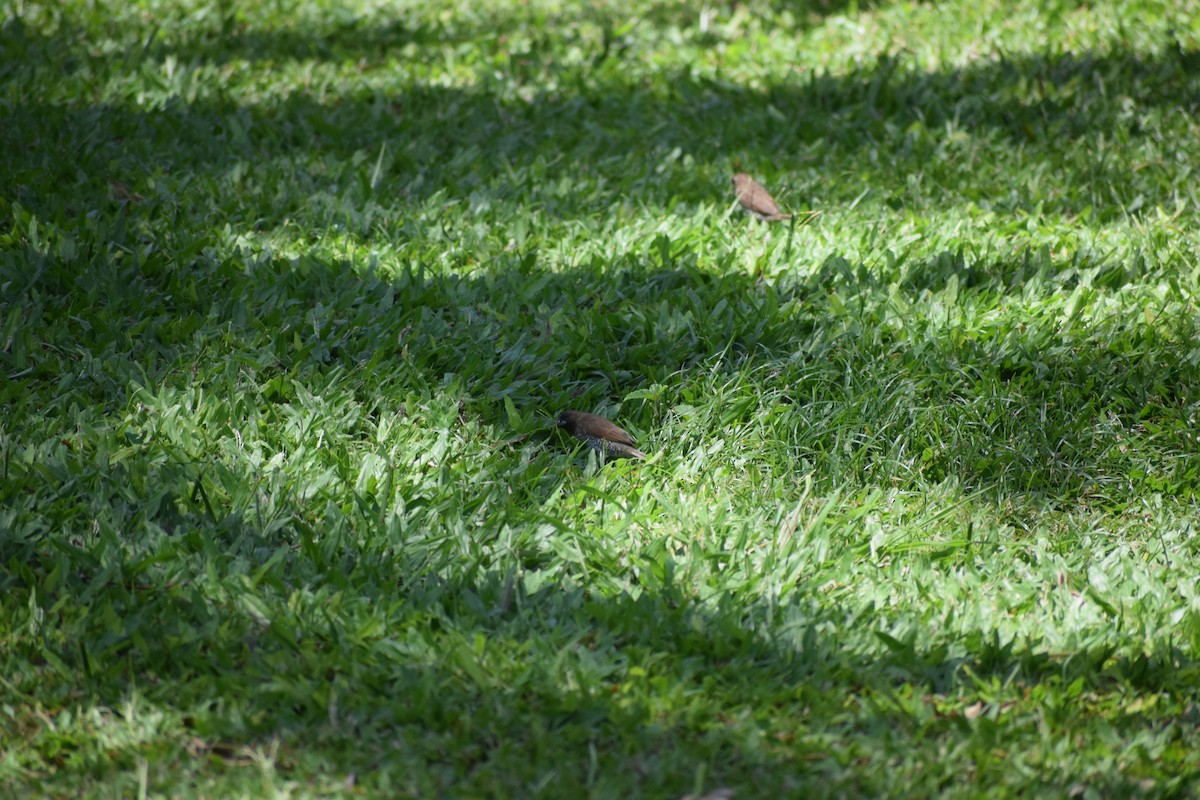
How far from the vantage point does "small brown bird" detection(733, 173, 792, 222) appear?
447 centimetres

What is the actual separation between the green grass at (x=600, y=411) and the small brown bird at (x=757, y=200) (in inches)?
3.9

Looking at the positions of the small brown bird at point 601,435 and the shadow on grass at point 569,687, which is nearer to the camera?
the shadow on grass at point 569,687

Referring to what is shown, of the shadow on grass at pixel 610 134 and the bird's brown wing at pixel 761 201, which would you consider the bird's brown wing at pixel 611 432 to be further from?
the bird's brown wing at pixel 761 201

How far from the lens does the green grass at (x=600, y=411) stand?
7.54 feet

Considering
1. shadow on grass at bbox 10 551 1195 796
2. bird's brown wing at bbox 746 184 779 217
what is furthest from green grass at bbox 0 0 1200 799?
bird's brown wing at bbox 746 184 779 217

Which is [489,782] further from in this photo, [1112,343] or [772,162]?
[772,162]

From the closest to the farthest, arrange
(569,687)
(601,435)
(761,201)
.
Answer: (569,687), (601,435), (761,201)

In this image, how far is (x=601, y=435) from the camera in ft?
10.6

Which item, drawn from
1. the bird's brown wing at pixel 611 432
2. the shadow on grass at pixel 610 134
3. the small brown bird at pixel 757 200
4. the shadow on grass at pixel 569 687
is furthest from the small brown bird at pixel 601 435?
the small brown bird at pixel 757 200

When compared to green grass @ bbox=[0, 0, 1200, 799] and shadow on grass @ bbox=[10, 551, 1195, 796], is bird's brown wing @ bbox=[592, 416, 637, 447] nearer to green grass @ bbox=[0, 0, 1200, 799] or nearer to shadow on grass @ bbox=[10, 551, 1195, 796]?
green grass @ bbox=[0, 0, 1200, 799]

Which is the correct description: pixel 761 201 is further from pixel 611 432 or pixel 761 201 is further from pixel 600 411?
pixel 611 432

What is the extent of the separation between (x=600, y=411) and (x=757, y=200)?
153 cm

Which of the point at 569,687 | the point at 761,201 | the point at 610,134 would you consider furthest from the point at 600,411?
the point at 610,134

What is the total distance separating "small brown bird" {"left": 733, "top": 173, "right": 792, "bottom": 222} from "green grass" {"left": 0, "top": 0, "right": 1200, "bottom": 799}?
10cm
